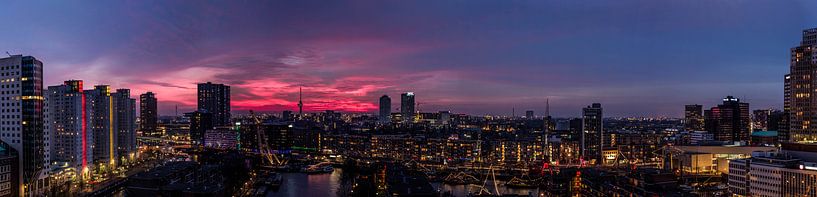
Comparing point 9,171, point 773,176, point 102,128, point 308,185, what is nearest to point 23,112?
point 9,171

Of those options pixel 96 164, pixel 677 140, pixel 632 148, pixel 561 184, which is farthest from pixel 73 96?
pixel 677 140

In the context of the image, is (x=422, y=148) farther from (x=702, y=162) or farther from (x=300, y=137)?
(x=702, y=162)

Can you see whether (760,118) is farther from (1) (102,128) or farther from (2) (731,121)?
(1) (102,128)

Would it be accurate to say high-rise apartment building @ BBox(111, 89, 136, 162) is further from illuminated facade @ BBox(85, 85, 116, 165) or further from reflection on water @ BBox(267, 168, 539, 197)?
reflection on water @ BBox(267, 168, 539, 197)

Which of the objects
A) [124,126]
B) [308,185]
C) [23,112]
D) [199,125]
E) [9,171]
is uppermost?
[23,112]

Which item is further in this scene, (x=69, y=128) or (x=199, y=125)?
(x=199, y=125)

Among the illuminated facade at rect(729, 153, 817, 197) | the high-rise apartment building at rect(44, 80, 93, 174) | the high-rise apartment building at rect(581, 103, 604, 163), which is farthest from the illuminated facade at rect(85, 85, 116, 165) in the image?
the high-rise apartment building at rect(581, 103, 604, 163)

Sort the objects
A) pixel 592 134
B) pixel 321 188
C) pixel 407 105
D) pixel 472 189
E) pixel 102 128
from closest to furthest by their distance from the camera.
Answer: pixel 472 189
pixel 321 188
pixel 102 128
pixel 592 134
pixel 407 105
